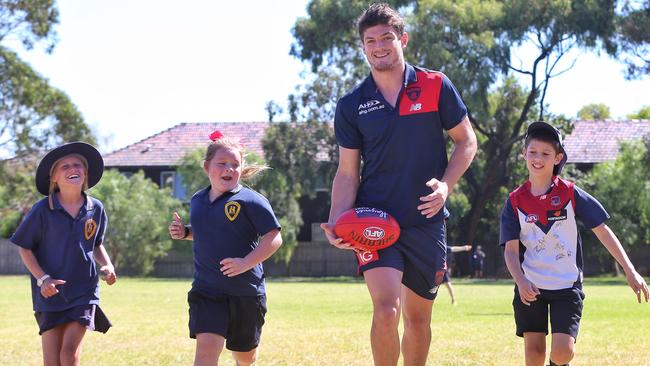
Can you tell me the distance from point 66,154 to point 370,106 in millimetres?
2734

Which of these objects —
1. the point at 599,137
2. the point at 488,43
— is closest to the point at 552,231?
the point at 488,43

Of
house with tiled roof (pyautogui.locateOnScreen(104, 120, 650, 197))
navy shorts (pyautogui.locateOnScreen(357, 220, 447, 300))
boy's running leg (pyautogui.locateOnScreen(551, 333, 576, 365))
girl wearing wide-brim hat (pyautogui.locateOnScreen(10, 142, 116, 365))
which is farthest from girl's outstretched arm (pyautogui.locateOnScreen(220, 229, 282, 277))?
house with tiled roof (pyautogui.locateOnScreen(104, 120, 650, 197))

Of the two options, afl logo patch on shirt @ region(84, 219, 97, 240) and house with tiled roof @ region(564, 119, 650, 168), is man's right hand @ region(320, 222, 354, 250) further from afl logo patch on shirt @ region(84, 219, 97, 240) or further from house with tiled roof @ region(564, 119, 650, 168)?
house with tiled roof @ region(564, 119, 650, 168)

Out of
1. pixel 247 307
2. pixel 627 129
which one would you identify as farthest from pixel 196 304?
pixel 627 129

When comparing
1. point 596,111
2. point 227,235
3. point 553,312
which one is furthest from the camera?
point 596,111

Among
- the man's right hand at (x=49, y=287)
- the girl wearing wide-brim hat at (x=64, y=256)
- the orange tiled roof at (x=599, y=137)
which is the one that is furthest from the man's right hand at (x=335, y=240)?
the orange tiled roof at (x=599, y=137)

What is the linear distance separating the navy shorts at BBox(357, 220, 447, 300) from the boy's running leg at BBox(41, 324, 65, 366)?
251 centimetres

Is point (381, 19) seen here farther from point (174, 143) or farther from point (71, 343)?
point (174, 143)

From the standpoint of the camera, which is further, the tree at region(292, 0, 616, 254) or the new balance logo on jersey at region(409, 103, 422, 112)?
the tree at region(292, 0, 616, 254)

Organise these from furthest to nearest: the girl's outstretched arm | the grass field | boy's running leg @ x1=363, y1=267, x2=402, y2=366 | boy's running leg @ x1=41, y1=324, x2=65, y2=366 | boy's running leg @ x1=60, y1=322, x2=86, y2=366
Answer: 1. the grass field
2. boy's running leg @ x1=41, y1=324, x2=65, y2=366
3. boy's running leg @ x1=60, y1=322, x2=86, y2=366
4. the girl's outstretched arm
5. boy's running leg @ x1=363, y1=267, x2=402, y2=366

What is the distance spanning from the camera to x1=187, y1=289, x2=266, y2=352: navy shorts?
7.49 metres

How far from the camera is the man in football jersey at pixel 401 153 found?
6.81m

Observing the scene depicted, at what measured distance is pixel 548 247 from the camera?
302 inches

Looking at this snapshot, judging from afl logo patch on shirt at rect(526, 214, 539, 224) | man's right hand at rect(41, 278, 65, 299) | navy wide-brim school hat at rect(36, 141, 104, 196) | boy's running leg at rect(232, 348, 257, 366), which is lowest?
boy's running leg at rect(232, 348, 257, 366)
